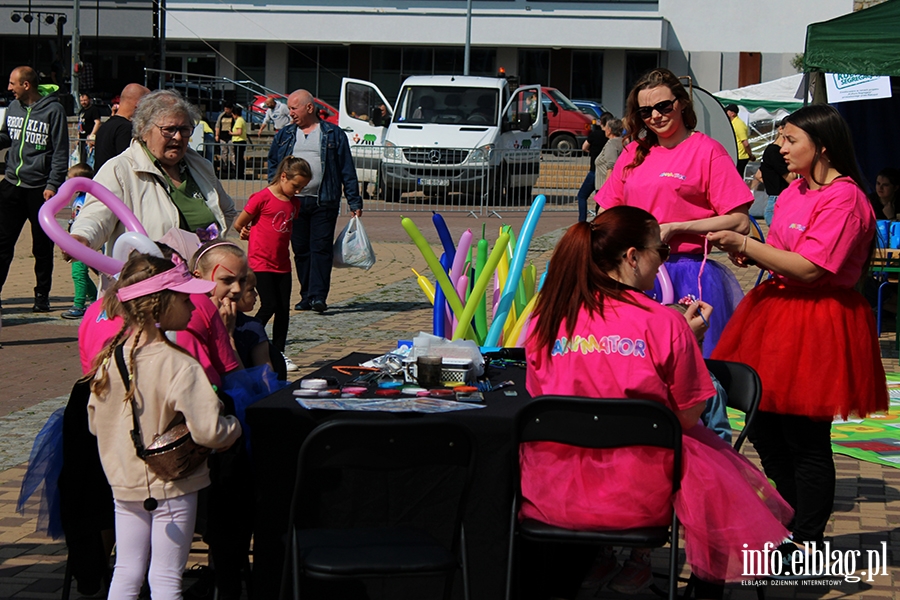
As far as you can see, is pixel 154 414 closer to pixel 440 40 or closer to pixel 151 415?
pixel 151 415

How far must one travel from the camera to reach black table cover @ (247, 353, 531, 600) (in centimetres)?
371

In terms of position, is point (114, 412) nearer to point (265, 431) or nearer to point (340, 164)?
point (265, 431)

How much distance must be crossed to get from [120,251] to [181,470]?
3.99 ft

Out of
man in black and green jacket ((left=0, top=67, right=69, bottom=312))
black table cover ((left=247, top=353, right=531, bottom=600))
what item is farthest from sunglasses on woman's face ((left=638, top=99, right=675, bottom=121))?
man in black and green jacket ((left=0, top=67, right=69, bottom=312))

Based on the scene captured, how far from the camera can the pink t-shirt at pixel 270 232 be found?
8180mm

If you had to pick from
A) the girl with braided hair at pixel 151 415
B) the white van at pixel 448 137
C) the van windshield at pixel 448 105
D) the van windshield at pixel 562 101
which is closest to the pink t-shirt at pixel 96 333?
the girl with braided hair at pixel 151 415

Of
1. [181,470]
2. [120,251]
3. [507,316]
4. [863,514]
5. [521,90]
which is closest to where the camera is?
[181,470]

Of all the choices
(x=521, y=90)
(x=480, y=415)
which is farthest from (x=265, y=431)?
(x=521, y=90)

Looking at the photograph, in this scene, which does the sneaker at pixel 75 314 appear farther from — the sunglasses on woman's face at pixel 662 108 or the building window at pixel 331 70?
the building window at pixel 331 70

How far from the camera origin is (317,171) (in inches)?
410

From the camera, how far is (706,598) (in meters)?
4.04

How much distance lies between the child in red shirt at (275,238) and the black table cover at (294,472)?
167 inches

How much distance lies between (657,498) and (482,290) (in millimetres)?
1386

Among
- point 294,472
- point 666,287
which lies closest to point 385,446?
point 294,472
